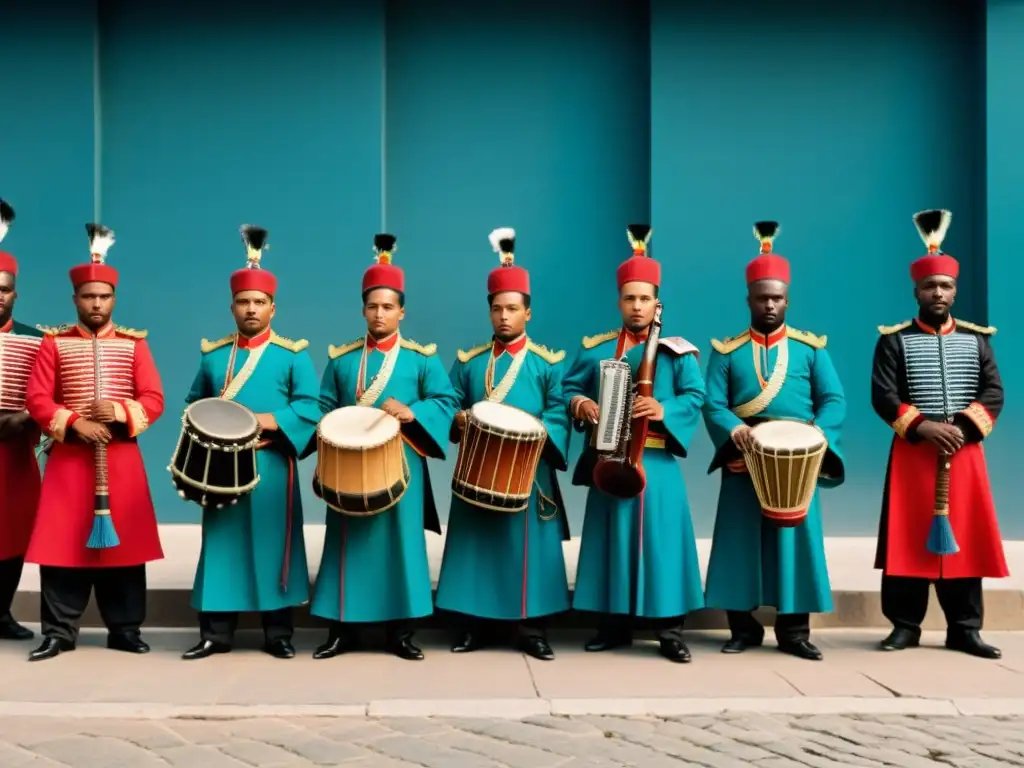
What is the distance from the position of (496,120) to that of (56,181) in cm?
318

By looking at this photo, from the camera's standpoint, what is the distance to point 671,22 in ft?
26.4

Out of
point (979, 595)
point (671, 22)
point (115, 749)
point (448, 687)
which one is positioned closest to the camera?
point (115, 749)

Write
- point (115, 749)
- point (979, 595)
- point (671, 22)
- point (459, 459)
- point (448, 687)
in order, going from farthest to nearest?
point (671, 22) → point (979, 595) → point (459, 459) → point (448, 687) → point (115, 749)

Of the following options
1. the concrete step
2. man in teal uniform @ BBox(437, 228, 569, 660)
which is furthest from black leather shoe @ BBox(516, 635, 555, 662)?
the concrete step

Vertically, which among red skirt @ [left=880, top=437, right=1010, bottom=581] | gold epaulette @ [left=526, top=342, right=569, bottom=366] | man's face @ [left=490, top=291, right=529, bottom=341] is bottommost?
red skirt @ [left=880, top=437, right=1010, bottom=581]

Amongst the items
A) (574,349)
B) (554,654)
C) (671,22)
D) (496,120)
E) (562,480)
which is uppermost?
(671,22)

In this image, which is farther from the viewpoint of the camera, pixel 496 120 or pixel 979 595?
pixel 496 120

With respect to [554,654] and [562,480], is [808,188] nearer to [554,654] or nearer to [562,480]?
[562,480]

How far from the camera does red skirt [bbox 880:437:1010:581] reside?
5426 mm

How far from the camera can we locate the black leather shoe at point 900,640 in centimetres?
556

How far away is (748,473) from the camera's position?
17.8ft

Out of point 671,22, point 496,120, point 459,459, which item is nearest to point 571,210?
point 496,120

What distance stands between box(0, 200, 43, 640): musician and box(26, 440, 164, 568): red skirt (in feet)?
0.93

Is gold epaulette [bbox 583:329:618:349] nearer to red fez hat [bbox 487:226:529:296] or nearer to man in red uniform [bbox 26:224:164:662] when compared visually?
red fez hat [bbox 487:226:529:296]
